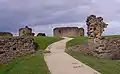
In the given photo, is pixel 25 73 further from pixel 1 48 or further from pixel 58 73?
pixel 1 48

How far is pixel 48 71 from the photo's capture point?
15992 millimetres

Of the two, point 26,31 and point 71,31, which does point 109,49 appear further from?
point 71,31

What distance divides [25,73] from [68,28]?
1259 inches

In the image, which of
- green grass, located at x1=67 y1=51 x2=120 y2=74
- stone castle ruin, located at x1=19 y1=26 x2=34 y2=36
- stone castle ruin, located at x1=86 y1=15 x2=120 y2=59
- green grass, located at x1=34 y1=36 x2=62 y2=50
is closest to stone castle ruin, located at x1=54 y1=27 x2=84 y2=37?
stone castle ruin, located at x1=19 y1=26 x2=34 y2=36

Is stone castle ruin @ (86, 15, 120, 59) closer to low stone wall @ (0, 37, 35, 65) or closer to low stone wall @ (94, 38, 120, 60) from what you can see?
low stone wall @ (94, 38, 120, 60)

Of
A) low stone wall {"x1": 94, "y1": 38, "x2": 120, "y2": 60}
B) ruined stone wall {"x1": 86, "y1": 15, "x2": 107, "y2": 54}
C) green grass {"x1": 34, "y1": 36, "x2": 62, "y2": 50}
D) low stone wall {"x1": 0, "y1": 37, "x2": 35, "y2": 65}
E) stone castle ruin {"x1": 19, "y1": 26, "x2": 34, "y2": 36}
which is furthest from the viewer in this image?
stone castle ruin {"x1": 19, "y1": 26, "x2": 34, "y2": 36}

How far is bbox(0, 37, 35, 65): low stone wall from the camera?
26.6 m

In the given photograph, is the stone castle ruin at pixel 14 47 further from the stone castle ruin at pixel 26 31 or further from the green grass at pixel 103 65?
the stone castle ruin at pixel 26 31

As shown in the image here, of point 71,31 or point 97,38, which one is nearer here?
point 97,38

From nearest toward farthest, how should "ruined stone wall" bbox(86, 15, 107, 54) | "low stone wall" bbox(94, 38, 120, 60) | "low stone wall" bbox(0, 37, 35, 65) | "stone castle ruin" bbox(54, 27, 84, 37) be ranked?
"low stone wall" bbox(0, 37, 35, 65) → "low stone wall" bbox(94, 38, 120, 60) → "ruined stone wall" bbox(86, 15, 107, 54) → "stone castle ruin" bbox(54, 27, 84, 37)

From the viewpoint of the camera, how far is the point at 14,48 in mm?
27562

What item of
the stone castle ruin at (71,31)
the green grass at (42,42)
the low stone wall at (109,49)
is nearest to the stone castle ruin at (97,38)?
the low stone wall at (109,49)

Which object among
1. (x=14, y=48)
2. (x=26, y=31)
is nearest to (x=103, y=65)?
(x=14, y=48)

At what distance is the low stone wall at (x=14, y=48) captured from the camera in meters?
26.6
